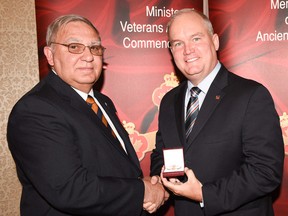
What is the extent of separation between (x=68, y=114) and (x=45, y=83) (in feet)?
1.14

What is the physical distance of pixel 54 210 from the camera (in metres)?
2.02

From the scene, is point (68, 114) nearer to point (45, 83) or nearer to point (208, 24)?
point (45, 83)

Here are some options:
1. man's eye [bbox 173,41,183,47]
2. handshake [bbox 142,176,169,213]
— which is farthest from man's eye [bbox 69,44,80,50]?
handshake [bbox 142,176,169,213]

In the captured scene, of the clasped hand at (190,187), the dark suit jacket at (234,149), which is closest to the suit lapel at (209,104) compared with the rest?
the dark suit jacket at (234,149)

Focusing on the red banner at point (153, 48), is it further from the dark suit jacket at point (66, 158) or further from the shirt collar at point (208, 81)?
the dark suit jacket at point (66, 158)

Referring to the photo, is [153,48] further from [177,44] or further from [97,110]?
[97,110]

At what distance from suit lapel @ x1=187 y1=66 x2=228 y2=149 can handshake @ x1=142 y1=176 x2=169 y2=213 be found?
15.4 inches

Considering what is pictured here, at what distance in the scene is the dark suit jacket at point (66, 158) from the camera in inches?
73.9

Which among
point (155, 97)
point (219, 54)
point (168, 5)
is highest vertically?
point (168, 5)

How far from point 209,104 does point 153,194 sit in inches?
29.1

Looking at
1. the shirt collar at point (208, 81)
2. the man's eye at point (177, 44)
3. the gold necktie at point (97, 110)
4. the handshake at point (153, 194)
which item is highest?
the man's eye at point (177, 44)

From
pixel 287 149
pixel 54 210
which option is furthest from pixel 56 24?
pixel 287 149

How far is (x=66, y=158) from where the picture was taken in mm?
1888

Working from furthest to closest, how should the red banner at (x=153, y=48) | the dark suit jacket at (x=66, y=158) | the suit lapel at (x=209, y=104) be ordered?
Answer: the red banner at (x=153, y=48) < the suit lapel at (x=209, y=104) < the dark suit jacket at (x=66, y=158)
